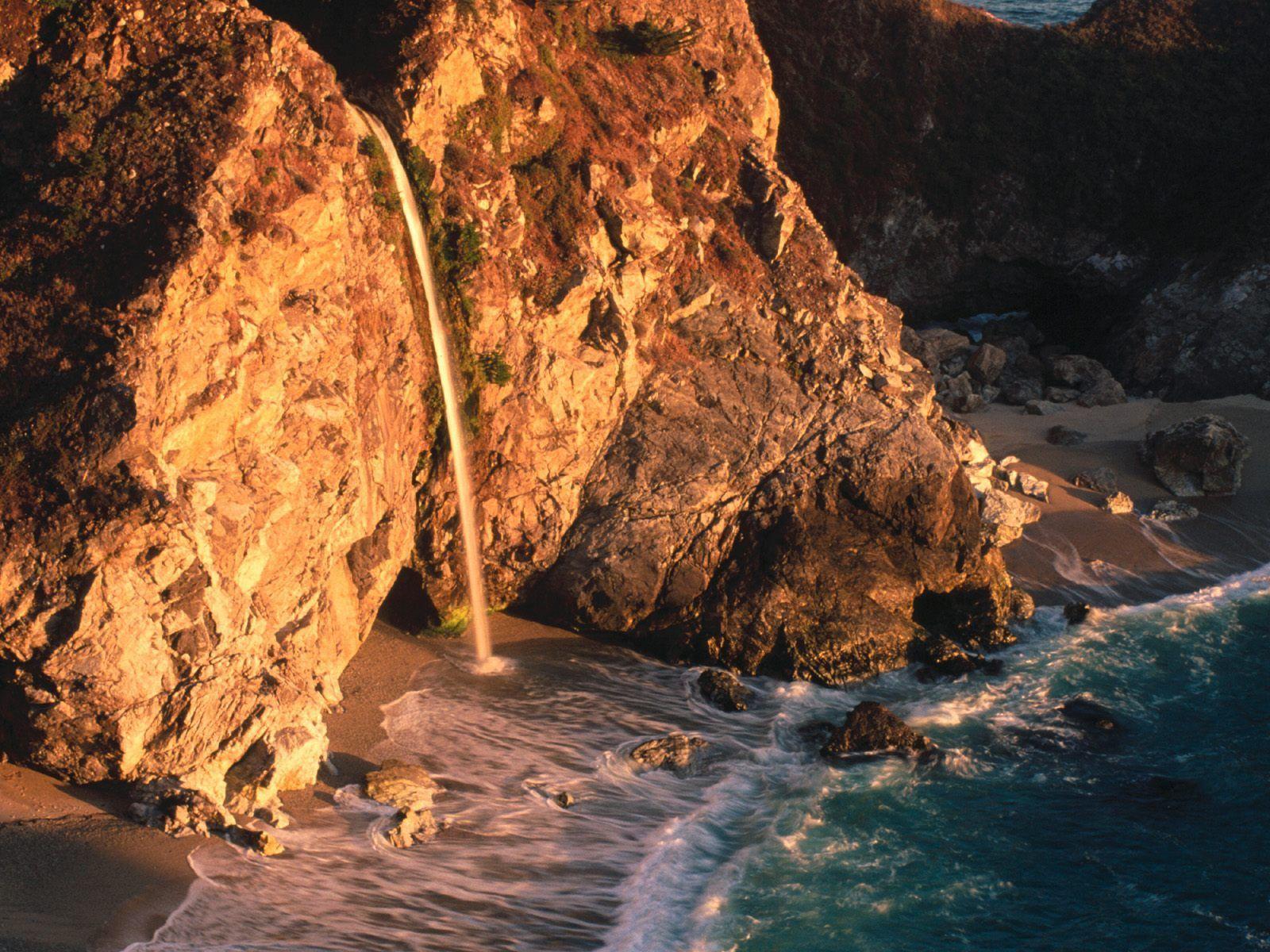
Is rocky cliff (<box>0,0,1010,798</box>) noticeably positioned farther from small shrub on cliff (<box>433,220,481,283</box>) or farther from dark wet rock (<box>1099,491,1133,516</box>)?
dark wet rock (<box>1099,491,1133,516</box>)

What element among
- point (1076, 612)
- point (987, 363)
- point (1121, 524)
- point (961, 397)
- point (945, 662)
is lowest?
point (945, 662)

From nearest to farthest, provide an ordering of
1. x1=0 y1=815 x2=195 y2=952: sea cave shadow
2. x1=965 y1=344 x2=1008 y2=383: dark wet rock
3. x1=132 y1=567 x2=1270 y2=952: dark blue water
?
x1=0 y1=815 x2=195 y2=952: sea cave shadow, x1=132 y1=567 x2=1270 y2=952: dark blue water, x1=965 y1=344 x2=1008 y2=383: dark wet rock

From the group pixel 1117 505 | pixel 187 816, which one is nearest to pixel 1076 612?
pixel 1117 505

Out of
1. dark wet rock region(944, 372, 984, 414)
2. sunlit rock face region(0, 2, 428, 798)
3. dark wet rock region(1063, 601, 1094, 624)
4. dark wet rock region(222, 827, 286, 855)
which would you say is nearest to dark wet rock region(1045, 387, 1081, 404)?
dark wet rock region(944, 372, 984, 414)

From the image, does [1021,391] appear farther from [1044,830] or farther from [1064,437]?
[1044,830]

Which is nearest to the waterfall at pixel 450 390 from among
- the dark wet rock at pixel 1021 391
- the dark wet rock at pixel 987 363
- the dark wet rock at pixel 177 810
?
the dark wet rock at pixel 177 810

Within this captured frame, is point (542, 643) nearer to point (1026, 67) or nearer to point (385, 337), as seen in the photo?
point (385, 337)

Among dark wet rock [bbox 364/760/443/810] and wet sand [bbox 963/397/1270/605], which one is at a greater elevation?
wet sand [bbox 963/397/1270/605]
